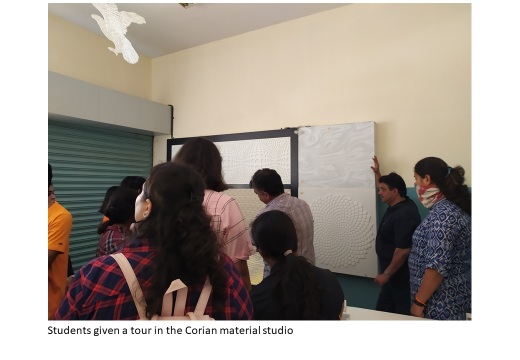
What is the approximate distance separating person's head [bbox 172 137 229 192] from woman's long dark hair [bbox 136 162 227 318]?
530mm

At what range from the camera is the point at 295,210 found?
5.91 ft

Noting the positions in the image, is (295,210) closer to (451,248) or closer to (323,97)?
(451,248)

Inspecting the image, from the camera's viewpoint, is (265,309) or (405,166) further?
(405,166)

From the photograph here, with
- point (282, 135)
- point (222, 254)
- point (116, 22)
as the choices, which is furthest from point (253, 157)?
point (222, 254)

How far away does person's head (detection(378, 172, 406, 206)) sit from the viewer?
1983 mm

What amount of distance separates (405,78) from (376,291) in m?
1.62

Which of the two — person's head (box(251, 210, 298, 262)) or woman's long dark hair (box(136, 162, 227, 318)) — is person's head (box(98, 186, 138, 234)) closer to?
person's head (box(251, 210, 298, 262))

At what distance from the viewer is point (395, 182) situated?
1.99 meters

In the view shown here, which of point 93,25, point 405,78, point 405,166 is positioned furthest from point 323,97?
point 93,25

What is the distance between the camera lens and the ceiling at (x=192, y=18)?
2.39 meters

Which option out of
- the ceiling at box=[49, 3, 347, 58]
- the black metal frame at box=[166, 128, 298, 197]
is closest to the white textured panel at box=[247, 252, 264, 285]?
the black metal frame at box=[166, 128, 298, 197]

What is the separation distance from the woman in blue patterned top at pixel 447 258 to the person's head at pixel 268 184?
867mm

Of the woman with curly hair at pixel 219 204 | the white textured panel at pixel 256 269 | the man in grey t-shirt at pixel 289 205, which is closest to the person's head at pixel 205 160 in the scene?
the woman with curly hair at pixel 219 204
